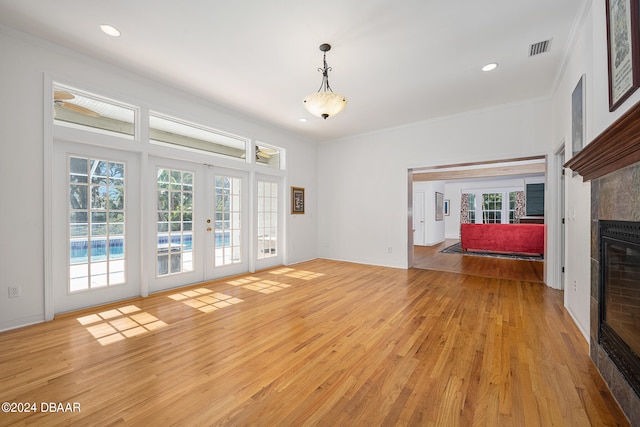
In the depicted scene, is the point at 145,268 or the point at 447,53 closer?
the point at 447,53

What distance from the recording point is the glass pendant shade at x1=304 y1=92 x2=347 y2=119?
2680 mm

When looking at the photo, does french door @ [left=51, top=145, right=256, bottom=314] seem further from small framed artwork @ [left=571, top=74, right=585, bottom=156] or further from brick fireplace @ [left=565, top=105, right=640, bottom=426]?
small framed artwork @ [left=571, top=74, right=585, bottom=156]

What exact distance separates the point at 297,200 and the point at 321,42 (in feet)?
12.0

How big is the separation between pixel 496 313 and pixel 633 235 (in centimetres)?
185

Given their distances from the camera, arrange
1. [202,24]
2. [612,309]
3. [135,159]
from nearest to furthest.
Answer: [612,309], [202,24], [135,159]

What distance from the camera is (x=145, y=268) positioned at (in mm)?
3553

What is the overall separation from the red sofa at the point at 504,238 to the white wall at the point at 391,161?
3.25 m

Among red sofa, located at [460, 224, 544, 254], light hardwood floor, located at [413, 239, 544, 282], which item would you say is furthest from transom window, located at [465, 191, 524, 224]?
light hardwood floor, located at [413, 239, 544, 282]

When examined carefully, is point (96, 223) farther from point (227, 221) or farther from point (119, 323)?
point (227, 221)

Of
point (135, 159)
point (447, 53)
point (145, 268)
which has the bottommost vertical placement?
point (145, 268)

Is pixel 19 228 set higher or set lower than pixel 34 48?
lower

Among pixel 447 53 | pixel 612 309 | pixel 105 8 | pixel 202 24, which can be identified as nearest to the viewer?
pixel 612 309

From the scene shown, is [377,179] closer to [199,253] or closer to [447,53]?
[447,53]

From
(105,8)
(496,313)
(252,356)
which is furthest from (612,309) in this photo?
(105,8)
